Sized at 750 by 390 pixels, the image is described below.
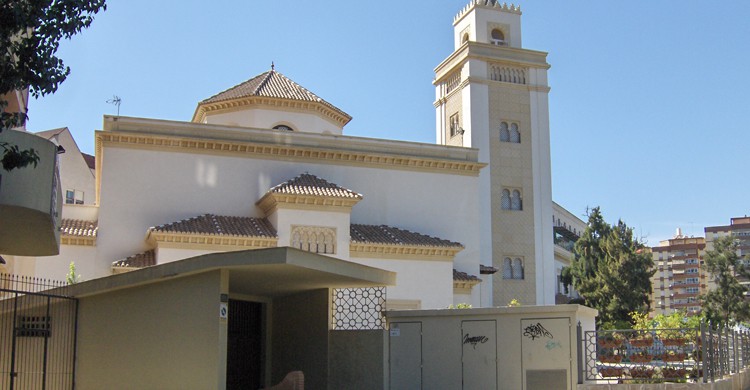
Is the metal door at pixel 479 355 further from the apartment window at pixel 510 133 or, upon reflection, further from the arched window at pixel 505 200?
the apartment window at pixel 510 133

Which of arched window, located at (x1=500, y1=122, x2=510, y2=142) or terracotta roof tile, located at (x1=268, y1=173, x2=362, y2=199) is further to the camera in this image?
arched window, located at (x1=500, y1=122, x2=510, y2=142)

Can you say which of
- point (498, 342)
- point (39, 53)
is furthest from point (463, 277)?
point (39, 53)

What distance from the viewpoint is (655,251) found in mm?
119375

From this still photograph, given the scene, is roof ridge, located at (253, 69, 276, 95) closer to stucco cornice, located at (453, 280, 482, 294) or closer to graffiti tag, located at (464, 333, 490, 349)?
stucco cornice, located at (453, 280, 482, 294)

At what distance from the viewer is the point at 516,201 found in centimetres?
4031

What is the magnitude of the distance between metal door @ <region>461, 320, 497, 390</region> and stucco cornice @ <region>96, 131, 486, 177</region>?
46.9ft

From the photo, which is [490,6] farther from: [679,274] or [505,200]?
[679,274]

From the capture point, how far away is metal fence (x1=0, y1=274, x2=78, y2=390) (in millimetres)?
14500

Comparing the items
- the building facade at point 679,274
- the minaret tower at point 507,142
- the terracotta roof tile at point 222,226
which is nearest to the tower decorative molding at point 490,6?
the minaret tower at point 507,142

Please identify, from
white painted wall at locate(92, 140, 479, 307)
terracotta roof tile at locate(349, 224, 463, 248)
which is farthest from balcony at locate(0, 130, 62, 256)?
terracotta roof tile at locate(349, 224, 463, 248)

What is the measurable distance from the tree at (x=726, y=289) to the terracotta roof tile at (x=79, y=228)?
39.0 meters

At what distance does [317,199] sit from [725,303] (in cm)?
3705

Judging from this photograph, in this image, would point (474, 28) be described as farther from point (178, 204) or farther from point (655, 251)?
point (655, 251)

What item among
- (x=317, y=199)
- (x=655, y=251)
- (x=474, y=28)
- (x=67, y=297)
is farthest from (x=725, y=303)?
(x=655, y=251)
